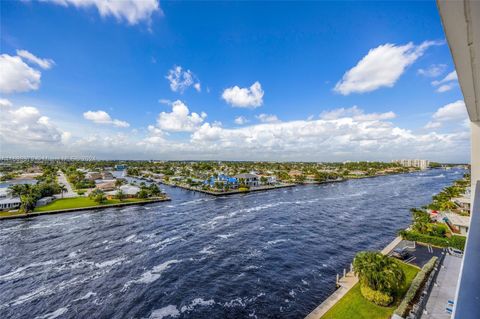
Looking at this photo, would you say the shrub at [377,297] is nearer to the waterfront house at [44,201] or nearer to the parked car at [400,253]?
the parked car at [400,253]

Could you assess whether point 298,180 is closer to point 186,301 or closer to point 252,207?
point 252,207

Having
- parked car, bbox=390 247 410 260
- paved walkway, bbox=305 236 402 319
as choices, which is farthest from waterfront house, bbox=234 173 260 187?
paved walkway, bbox=305 236 402 319

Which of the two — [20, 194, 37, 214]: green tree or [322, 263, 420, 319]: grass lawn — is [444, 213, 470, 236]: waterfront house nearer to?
[322, 263, 420, 319]: grass lawn

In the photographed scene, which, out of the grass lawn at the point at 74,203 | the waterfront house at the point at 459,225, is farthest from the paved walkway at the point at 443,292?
the grass lawn at the point at 74,203

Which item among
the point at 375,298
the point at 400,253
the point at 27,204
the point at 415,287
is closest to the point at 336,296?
the point at 375,298

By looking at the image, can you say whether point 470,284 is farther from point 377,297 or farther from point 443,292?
point 443,292
